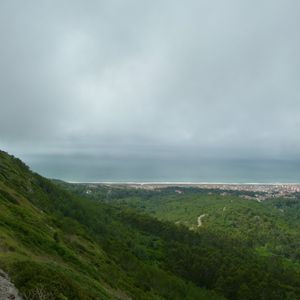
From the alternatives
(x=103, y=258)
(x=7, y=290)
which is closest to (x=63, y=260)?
(x=7, y=290)

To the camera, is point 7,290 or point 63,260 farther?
point 63,260

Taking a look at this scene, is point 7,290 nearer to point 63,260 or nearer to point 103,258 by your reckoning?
point 63,260

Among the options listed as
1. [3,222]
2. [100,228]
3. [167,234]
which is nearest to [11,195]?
[3,222]

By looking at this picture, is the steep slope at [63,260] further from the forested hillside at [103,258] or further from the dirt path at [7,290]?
the dirt path at [7,290]

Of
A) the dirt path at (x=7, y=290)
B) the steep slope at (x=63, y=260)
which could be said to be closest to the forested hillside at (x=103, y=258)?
the steep slope at (x=63, y=260)

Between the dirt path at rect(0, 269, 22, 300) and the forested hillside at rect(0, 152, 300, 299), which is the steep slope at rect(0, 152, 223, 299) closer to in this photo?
the forested hillside at rect(0, 152, 300, 299)
